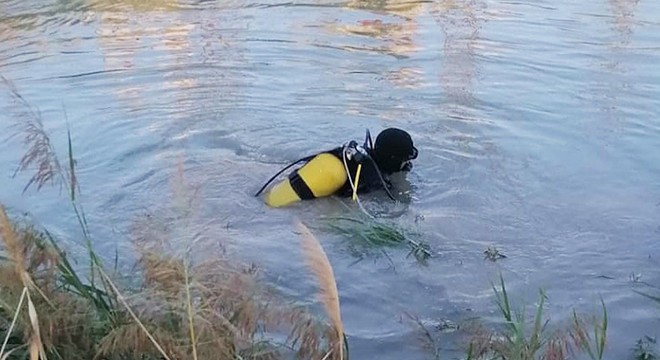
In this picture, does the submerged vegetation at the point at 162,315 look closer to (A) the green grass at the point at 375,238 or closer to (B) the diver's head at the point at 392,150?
(A) the green grass at the point at 375,238

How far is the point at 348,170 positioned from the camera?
6.03 m

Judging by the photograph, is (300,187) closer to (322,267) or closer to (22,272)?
(22,272)

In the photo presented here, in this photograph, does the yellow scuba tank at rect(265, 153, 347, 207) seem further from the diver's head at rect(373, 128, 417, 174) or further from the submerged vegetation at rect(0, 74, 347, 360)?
the submerged vegetation at rect(0, 74, 347, 360)

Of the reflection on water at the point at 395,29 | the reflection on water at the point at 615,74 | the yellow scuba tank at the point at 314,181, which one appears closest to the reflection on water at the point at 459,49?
the reflection on water at the point at 395,29

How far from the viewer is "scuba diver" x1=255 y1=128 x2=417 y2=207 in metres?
6.04

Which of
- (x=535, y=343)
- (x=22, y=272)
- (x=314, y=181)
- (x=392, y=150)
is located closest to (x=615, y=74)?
(x=392, y=150)

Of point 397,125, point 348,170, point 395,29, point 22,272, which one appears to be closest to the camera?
point 22,272

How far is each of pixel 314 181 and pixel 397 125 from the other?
6.66ft

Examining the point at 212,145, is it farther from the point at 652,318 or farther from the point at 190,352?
the point at 190,352

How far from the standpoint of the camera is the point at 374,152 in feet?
20.7

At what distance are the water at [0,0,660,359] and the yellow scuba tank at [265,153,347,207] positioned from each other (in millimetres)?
110

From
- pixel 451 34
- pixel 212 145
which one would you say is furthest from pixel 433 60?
pixel 212 145

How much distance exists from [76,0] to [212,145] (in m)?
7.17

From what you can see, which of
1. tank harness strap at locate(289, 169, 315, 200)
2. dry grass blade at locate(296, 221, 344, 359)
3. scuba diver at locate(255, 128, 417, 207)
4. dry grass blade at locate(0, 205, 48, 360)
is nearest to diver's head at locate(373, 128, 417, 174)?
scuba diver at locate(255, 128, 417, 207)
